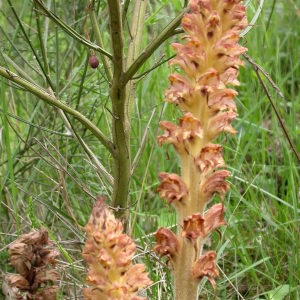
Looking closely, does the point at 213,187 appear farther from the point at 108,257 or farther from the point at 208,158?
the point at 108,257

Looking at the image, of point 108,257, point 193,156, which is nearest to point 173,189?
point 193,156

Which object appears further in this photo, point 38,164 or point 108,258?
point 38,164

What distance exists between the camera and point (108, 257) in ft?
3.45

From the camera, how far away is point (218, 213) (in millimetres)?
1296

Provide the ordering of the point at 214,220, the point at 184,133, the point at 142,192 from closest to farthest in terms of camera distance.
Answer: the point at 184,133
the point at 214,220
the point at 142,192

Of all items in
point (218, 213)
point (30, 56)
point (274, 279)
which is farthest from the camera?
point (30, 56)

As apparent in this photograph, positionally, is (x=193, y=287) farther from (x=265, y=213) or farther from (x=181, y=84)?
(x=265, y=213)

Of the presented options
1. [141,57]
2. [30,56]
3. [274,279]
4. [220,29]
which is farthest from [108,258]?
[30,56]

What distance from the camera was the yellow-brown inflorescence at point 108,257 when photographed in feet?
3.44

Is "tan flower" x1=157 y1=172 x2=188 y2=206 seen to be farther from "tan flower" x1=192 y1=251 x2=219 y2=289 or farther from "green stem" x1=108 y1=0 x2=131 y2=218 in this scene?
"green stem" x1=108 y1=0 x2=131 y2=218

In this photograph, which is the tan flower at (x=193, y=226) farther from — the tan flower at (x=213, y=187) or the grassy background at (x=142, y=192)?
the grassy background at (x=142, y=192)

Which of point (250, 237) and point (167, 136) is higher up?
point (167, 136)

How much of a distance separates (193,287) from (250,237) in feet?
4.52

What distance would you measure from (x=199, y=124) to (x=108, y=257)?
0.31 metres
